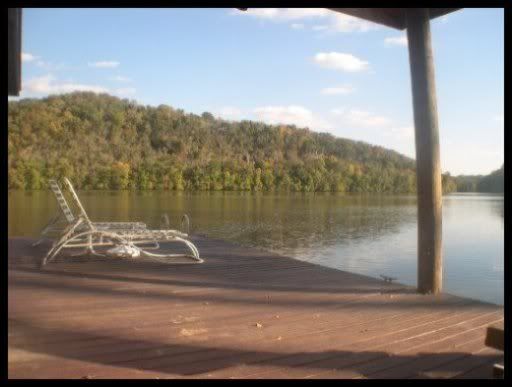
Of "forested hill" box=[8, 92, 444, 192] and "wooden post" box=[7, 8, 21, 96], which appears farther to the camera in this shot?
"forested hill" box=[8, 92, 444, 192]

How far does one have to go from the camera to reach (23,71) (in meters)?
1.42

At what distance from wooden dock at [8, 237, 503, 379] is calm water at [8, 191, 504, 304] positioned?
51 cm

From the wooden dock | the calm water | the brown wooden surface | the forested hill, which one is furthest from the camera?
the calm water

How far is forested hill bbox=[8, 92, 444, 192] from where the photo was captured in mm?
1673

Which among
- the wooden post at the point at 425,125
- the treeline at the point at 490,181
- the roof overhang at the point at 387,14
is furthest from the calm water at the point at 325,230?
the roof overhang at the point at 387,14

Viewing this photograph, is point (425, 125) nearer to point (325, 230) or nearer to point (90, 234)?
point (90, 234)

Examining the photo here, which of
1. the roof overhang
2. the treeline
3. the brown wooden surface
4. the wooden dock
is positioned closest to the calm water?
the wooden dock

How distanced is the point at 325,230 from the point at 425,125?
12.6m

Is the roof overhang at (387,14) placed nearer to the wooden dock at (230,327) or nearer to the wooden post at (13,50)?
the wooden dock at (230,327)

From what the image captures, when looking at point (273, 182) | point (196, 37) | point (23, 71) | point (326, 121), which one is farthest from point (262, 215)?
point (23, 71)

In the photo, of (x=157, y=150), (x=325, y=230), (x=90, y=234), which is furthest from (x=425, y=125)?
(x=325, y=230)

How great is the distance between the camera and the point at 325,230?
51.3ft

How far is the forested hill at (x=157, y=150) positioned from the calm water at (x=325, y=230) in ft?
0.79

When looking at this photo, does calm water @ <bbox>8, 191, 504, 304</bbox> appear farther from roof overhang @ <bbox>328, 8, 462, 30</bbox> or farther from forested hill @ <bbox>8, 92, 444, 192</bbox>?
roof overhang @ <bbox>328, 8, 462, 30</bbox>
